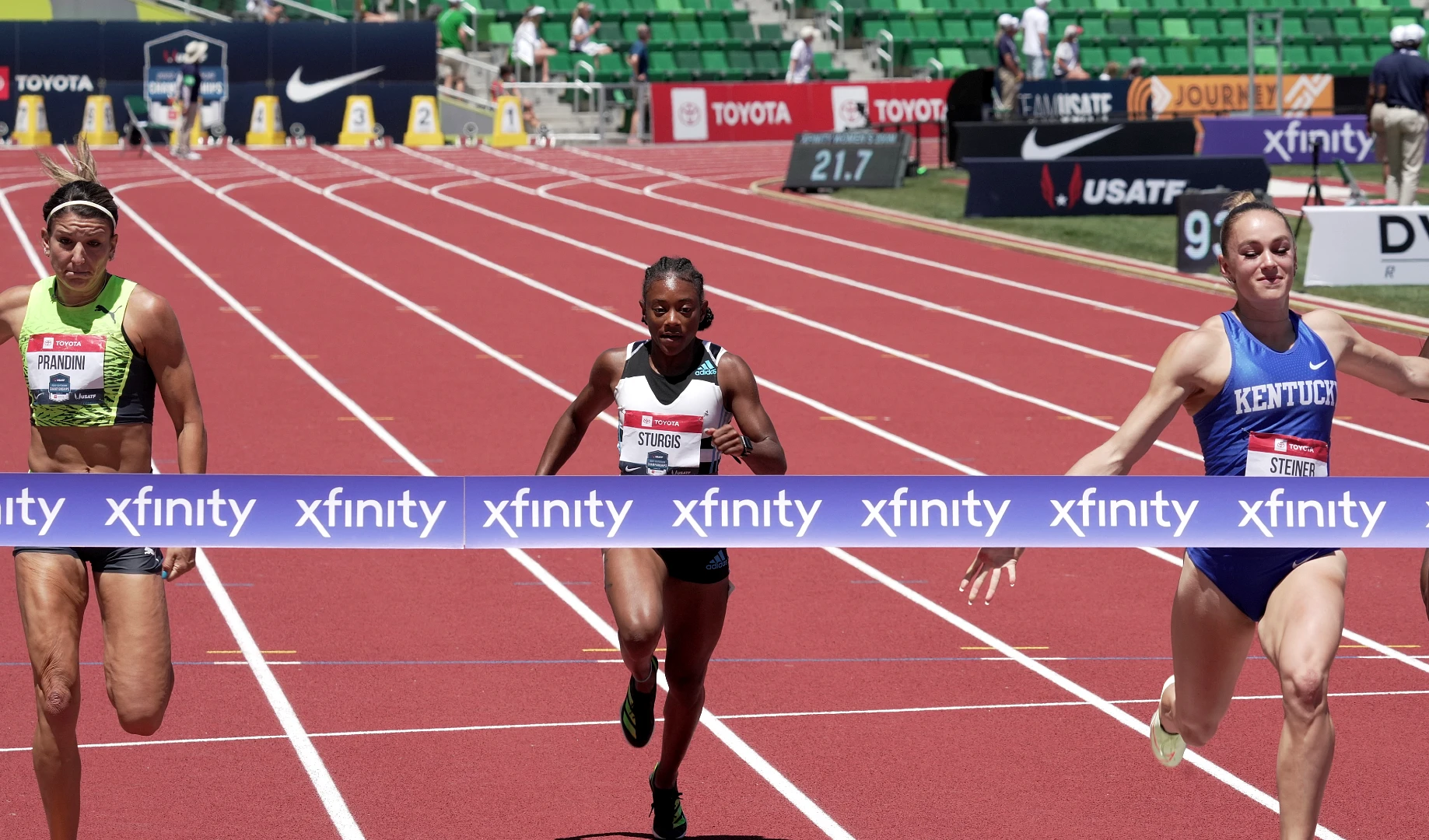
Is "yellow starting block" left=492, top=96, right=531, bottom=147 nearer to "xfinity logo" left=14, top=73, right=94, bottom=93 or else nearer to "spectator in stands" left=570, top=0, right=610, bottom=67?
"spectator in stands" left=570, top=0, right=610, bottom=67

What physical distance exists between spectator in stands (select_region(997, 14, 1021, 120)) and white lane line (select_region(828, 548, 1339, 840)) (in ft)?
67.4

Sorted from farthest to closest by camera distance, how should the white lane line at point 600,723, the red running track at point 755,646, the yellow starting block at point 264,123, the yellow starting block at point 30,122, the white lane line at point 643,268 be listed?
the yellow starting block at point 264,123 < the yellow starting block at point 30,122 < the white lane line at point 643,268 < the white lane line at point 600,723 < the red running track at point 755,646

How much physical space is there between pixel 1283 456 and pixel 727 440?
5.03 feet

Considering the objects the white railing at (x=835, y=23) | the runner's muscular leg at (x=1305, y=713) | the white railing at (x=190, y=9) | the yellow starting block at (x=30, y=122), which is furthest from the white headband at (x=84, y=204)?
the white railing at (x=835, y=23)

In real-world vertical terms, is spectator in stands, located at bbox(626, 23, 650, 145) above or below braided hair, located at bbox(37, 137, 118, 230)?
below

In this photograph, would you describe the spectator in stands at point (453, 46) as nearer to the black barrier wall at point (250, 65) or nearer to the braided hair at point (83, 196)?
the black barrier wall at point (250, 65)

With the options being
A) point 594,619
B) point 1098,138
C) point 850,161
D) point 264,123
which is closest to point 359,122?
point 264,123

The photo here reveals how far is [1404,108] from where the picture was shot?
21.5 metres

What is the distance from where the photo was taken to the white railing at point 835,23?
39969mm

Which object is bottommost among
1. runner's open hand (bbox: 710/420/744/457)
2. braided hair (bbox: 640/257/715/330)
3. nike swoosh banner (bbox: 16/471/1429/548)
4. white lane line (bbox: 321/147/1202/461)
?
white lane line (bbox: 321/147/1202/461)

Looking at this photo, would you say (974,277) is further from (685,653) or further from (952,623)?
(685,653)

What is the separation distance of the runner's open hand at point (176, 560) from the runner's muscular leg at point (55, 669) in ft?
0.76

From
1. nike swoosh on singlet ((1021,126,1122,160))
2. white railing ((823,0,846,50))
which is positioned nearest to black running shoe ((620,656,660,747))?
nike swoosh on singlet ((1021,126,1122,160))

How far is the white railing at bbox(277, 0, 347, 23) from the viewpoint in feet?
120
